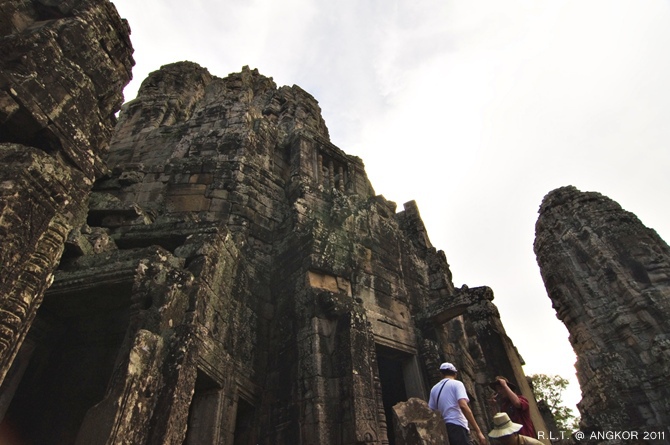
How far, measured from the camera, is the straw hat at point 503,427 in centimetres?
328

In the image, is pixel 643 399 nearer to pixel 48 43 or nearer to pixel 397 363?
pixel 397 363

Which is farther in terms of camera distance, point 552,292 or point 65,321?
point 552,292

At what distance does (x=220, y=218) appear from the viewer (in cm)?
870

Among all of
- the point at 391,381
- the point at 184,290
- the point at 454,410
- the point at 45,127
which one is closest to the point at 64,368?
the point at 184,290

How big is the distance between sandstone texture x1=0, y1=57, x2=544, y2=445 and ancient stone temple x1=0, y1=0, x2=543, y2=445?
0.03 metres

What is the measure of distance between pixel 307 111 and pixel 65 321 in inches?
454

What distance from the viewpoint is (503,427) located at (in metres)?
3.36

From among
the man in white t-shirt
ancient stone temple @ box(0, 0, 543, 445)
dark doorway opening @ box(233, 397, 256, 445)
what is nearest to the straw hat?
the man in white t-shirt

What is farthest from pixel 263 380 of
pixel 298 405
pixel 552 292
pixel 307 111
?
pixel 552 292

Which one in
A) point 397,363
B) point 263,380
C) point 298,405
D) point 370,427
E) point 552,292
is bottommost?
point 370,427

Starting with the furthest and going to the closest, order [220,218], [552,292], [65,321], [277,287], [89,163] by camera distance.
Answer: [552,292], [220,218], [277,287], [65,321], [89,163]

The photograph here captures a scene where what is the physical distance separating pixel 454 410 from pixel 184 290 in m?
3.97

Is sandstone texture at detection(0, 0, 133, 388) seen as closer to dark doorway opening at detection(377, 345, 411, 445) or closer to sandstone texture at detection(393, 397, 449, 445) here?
sandstone texture at detection(393, 397, 449, 445)

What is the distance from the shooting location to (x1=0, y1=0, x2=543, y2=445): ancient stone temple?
15.6 feet
